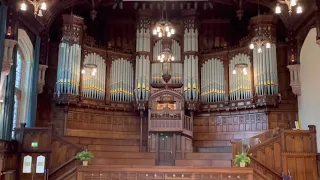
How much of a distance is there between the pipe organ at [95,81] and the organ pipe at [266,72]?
7943 millimetres

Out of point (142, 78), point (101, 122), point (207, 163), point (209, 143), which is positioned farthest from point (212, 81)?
point (101, 122)

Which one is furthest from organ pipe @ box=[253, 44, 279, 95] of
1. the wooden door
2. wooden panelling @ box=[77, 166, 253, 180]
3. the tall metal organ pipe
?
wooden panelling @ box=[77, 166, 253, 180]

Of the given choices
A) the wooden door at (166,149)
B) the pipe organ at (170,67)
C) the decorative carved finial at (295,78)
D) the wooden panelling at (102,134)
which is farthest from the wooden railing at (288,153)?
the wooden panelling at (102,134)

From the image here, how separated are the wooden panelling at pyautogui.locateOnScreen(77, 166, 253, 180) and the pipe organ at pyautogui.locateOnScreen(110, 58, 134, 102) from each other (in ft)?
20.9

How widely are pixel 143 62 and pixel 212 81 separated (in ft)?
12.7

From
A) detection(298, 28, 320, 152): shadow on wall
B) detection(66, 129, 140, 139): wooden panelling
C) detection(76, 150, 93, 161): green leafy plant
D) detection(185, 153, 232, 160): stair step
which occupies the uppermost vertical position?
detection(298, 28, 320, 152): shadow on wall

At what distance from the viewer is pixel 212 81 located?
798 inches

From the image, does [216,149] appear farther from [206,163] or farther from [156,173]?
[156,173]

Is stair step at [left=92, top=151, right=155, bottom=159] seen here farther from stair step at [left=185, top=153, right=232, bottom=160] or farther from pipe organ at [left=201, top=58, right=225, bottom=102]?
pipe organ at [left=201, top=58, right=225, bottom=102]

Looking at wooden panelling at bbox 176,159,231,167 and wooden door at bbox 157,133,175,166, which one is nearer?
wooden panelling at bbox 176,159,231,167

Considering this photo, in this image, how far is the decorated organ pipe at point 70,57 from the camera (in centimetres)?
1855

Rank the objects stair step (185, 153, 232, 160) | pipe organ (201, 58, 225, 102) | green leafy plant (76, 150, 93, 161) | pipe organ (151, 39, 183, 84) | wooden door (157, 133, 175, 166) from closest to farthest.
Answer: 1. green leafy plant (76, 150, 93, 161)
2. stair step (185, 153, 232, 160)
3. wooden door (157, 133, 175, 166)
4. pipe organ (201, 58, 225, 102)
5. pipe organ (151, 39, 183, 84)

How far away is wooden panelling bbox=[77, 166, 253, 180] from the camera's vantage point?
14.0m

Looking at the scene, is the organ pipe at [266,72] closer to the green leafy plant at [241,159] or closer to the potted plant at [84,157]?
the green leafy plant at [241,159]
